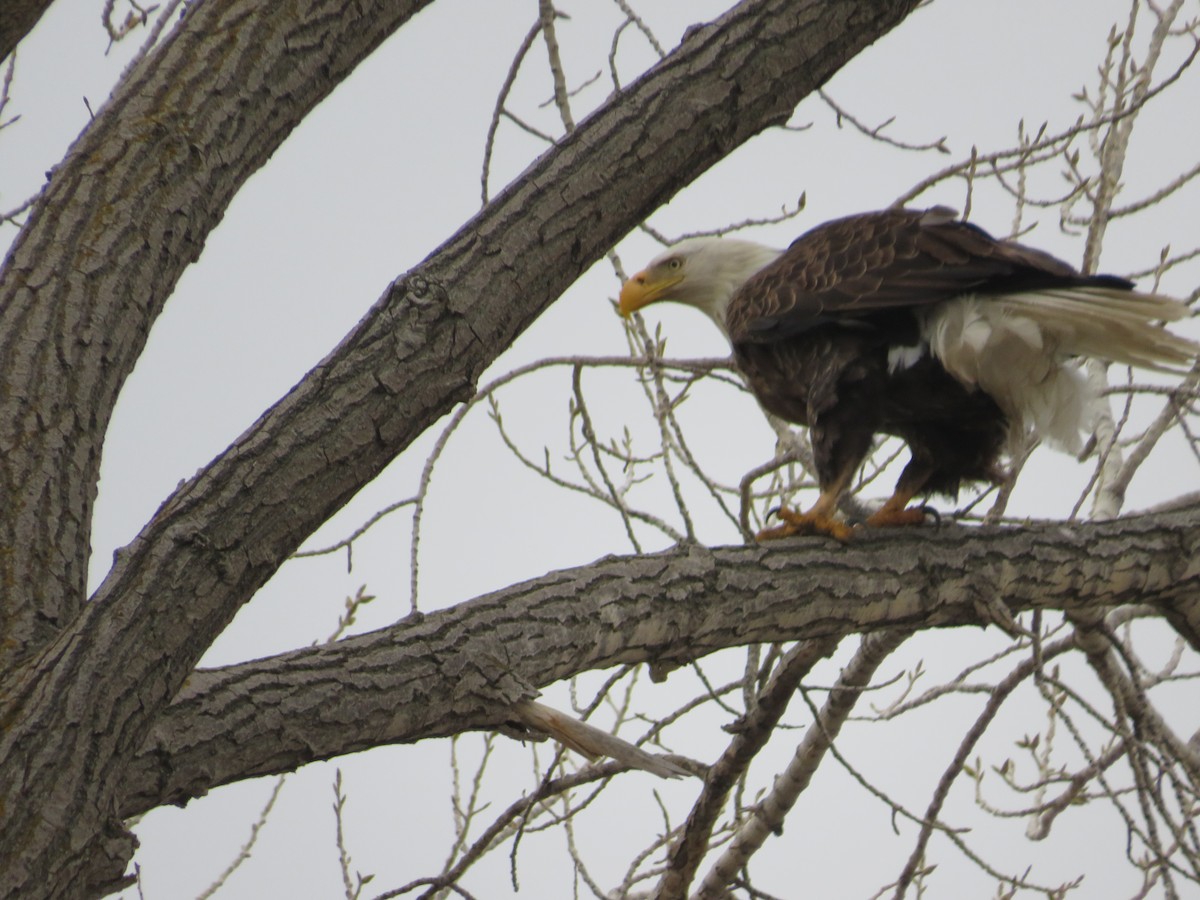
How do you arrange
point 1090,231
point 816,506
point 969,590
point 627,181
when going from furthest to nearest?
point 1090,231, point 816,506, point 969,590, point 627,181

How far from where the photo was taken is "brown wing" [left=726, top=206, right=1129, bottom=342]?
3619 mm

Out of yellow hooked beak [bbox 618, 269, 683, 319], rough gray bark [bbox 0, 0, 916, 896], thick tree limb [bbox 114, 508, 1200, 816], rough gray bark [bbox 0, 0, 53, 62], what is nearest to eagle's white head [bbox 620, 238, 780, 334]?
yellow hooked beak [bbox 618, 269, 683, 319]

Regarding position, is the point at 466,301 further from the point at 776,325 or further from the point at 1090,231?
the point at 1090,231

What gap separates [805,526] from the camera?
11.5ft

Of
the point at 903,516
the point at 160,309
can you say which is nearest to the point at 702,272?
the point at 903,516

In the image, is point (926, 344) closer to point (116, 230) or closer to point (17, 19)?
point (116, 230)

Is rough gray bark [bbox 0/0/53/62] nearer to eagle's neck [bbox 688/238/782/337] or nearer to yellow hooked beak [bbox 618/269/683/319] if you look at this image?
yellow hooked beak [bbox 618/269/683/319]

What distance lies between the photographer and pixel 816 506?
11.9 feet

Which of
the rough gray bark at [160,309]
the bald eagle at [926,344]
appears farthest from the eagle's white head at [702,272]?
the rough gray bark at [160,309]

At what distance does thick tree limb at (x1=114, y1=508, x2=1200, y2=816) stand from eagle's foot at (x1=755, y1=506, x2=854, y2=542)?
5.8 inches

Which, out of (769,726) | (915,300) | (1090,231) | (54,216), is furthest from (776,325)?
(54,216)

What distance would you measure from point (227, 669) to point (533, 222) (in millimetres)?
927

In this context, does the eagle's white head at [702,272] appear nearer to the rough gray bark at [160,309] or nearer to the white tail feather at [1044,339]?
the white tail feather at [1044,339]

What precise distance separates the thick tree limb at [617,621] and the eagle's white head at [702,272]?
1.67 m
